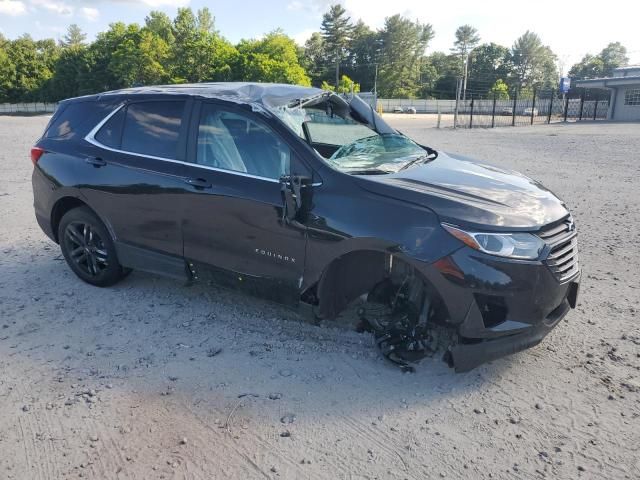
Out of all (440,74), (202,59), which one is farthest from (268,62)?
(440,74)

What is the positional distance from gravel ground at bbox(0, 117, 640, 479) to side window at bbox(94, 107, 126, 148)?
1.34m

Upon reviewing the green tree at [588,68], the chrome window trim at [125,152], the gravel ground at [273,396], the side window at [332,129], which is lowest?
the gravel ground at [273,396]

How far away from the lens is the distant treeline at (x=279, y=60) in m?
52.9

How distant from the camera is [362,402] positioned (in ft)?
10.1

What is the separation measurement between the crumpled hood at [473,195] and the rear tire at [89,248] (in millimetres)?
2501

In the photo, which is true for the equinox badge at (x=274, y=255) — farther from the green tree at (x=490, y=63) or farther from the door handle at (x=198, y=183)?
the green tree at (x=490, y=63)

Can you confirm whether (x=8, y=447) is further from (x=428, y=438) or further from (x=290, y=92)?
(x=290, y=92)

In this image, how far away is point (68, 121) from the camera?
475cm

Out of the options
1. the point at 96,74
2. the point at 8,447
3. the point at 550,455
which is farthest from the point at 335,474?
the point at 96,74

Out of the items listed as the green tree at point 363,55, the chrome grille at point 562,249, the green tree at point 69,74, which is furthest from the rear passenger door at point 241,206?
the green tree at point 363,55

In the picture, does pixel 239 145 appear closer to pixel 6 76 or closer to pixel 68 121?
pixel 68 121

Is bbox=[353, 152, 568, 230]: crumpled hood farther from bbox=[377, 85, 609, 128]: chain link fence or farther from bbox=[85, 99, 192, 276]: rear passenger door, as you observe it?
bbox=[377, 85, 609, 128]: chain link fence

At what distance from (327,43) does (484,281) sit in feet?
332

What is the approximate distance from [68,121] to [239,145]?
203cm
